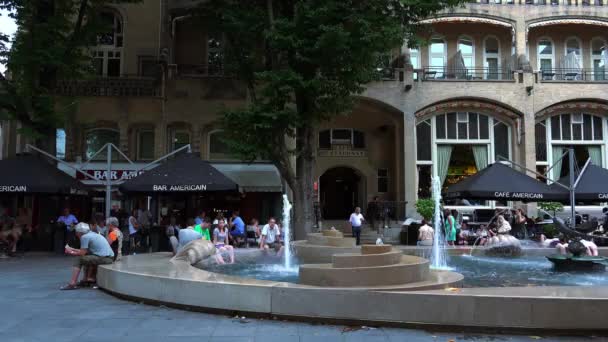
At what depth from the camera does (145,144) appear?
87.5 ft

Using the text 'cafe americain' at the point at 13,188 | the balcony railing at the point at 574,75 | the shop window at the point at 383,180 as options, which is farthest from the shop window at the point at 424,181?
the text 'cafe americain' at the point at 13,188

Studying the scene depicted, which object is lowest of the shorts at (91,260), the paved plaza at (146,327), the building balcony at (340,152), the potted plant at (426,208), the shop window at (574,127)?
the paved plaza at (146,327)

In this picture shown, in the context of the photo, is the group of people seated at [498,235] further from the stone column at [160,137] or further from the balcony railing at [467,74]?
the stone column at [160,137]

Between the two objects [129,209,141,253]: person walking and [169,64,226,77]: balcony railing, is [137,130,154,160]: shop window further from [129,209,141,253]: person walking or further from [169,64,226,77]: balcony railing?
[129,209,141,253]: person walking

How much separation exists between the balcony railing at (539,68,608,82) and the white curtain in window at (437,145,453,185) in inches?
258

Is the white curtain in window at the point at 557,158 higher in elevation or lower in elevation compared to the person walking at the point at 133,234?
higher

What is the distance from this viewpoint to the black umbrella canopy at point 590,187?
19344 millimetres

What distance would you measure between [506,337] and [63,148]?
2486 cm

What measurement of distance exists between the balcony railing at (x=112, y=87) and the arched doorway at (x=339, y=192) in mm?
10826

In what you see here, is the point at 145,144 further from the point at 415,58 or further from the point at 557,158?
the point at 557,158

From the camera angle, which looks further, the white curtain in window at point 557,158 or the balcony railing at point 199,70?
the white curtain in window at point 557,158

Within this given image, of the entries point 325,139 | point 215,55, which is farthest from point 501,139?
point 215,55

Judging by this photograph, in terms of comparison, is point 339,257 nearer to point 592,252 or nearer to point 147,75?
point 592,252

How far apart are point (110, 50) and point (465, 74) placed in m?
18.5
